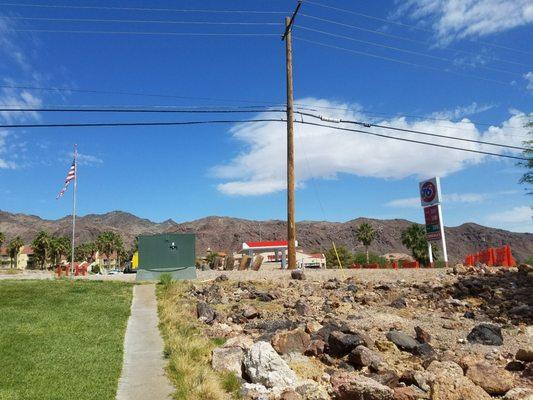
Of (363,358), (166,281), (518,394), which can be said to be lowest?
(518,394)

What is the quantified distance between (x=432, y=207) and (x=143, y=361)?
105 ft

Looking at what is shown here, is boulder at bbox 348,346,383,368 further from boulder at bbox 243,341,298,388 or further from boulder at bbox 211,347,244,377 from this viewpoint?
boulder at bbox 211,347,244,377

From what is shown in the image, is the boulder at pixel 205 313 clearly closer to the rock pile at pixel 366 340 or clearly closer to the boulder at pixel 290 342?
the rock pile at pixel 366 340

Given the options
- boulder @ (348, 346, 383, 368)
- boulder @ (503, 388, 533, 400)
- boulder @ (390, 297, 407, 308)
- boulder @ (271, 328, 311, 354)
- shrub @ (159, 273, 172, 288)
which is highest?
shrub @ (159, 273, 172, 288)

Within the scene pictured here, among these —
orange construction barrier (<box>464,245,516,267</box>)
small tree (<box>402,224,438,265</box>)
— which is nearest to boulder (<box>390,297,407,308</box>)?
orange construction barrier (<box>464,245,516,267</box>)

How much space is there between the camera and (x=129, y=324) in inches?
519

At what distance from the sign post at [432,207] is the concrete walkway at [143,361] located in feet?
88.2

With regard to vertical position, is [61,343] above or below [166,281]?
below

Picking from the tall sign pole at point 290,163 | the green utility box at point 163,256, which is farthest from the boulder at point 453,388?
the green utility box at point 163,256

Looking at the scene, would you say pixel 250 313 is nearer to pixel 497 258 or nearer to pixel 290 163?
pixel 290 163

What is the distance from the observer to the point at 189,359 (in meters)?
9.18

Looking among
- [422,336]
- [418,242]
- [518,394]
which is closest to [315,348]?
[422,336]

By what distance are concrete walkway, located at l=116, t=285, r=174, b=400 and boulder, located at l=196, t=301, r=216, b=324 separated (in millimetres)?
1251

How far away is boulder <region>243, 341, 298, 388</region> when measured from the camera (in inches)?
317
